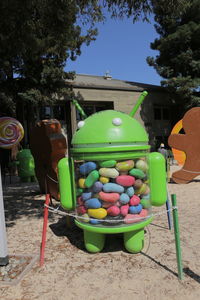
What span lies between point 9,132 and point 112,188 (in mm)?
8430

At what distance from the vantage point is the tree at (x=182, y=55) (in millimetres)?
19234

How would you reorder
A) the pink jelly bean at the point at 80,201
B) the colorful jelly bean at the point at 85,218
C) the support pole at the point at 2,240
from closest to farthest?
1. the support pole at the point at 2,240
2. the colorful jelly bean at the point at 85,218
3. the pink jelly bean at the point at 80,201

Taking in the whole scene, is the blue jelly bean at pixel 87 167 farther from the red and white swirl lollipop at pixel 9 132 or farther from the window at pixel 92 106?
the window at pixel 92 106

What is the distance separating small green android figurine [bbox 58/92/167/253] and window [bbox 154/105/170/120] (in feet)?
67.6

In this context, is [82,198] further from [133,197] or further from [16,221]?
[16,221]

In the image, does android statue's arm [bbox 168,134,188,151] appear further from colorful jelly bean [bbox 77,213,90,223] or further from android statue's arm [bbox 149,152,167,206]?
colorful jelly bean [bbox 77,213,90,223]

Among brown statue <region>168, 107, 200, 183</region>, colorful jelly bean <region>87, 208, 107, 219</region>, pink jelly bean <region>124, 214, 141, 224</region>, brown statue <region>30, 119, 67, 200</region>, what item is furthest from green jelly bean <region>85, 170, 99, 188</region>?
brown statue <region>168, 107, 200, 183</region>

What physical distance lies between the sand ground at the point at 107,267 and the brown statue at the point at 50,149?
194 centimetres

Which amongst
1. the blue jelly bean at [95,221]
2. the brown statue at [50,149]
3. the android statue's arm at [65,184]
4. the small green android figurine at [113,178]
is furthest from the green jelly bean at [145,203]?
the brown statue at [50,149]

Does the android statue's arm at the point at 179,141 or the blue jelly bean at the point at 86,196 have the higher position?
the android statue's arm at the point at 179,141

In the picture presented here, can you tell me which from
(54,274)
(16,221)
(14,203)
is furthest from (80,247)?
(14,203)

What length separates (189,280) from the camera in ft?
10.1

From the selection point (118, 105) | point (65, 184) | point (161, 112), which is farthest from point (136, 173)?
point (161, 112)

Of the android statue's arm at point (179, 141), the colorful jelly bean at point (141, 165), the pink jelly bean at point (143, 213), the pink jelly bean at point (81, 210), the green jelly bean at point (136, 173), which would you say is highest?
the android statue's arm at point (179, 141)
